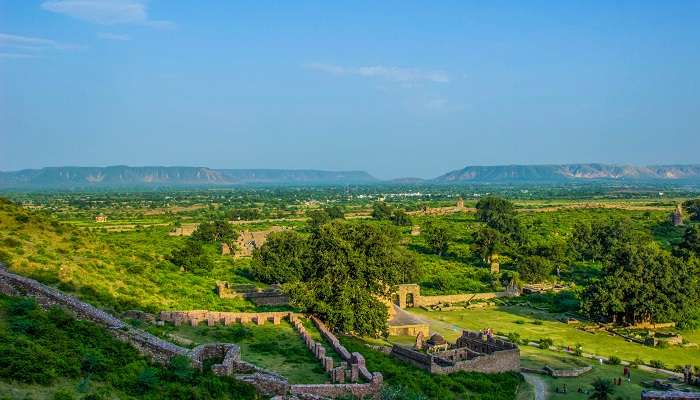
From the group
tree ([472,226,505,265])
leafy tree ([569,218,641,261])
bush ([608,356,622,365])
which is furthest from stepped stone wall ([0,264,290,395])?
leafy tree ([569,218,641,261])

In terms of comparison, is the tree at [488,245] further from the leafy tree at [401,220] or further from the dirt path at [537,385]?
the dirt path at [537,385]

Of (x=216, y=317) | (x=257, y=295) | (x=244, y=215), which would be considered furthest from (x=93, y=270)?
(x=244, y=215)

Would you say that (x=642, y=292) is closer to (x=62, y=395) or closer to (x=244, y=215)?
(x=62, y=395)

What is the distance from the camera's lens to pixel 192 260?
2630 inches

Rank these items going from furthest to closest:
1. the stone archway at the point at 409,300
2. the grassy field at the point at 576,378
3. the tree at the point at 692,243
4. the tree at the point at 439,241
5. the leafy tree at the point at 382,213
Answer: the leafy tree at the point at 382,213 < the tree at the point at 439,241 < the tree at the point at 692,243 < the stone archway at the point at 409,300 < the grassy field at the point at 576,378

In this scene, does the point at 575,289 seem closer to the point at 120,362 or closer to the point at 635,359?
the point at 635,359

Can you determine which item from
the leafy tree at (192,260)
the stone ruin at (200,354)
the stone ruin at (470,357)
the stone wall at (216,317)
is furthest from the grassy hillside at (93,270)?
the stone ruin at (470,357)

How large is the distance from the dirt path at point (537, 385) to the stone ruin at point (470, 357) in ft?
2.75

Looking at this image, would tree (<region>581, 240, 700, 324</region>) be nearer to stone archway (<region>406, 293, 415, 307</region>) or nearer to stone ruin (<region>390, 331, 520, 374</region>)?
stone archway (<region>406, 293, 415, 307</region>)

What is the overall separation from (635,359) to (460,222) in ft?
300

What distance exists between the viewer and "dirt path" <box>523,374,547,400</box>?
3221 centimetres

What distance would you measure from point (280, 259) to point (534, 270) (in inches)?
1071

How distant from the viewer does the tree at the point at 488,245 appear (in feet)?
267

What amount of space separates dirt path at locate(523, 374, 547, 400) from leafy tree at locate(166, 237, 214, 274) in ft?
127
